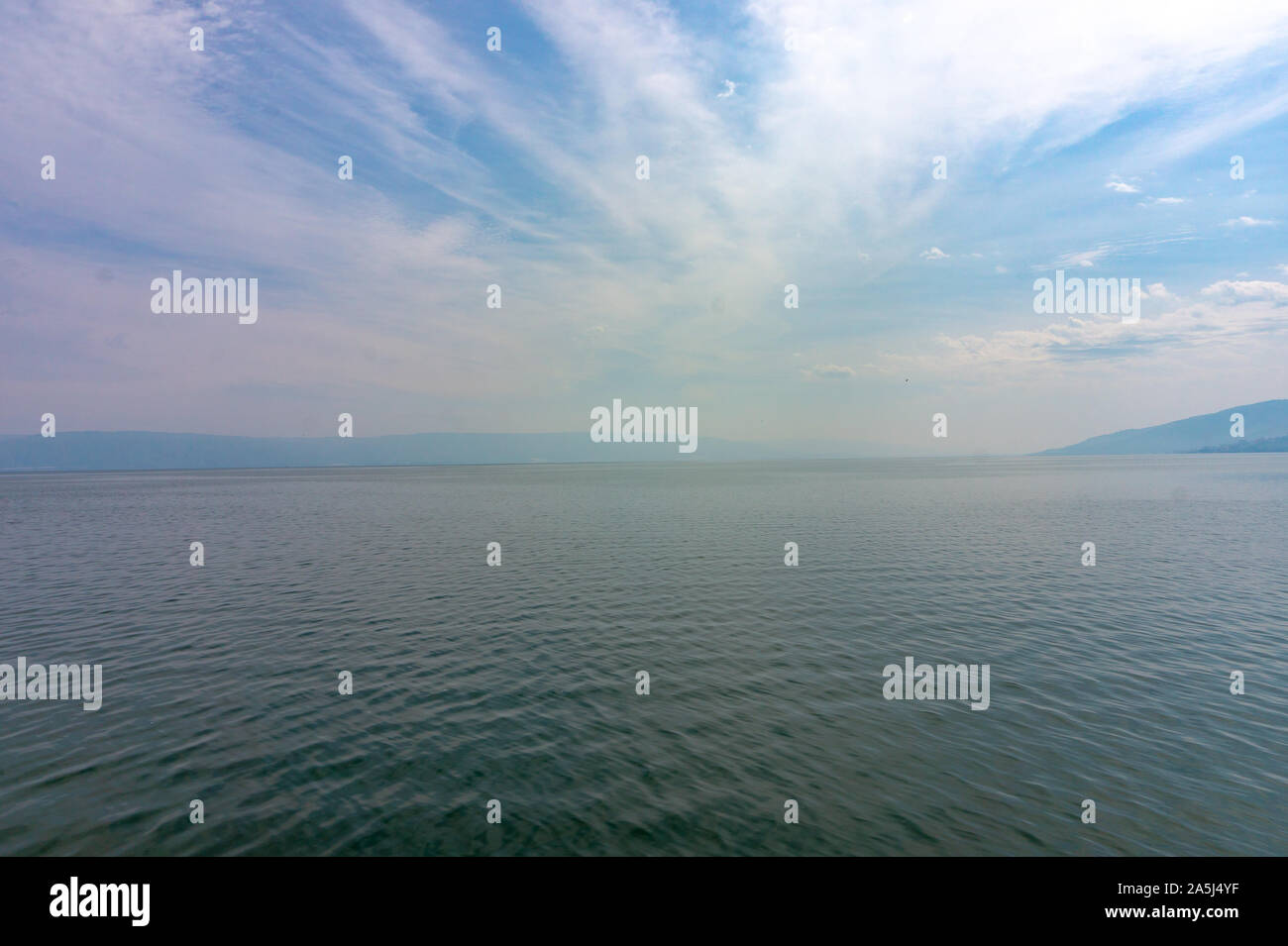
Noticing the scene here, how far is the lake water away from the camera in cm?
1625

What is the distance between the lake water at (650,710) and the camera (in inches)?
640

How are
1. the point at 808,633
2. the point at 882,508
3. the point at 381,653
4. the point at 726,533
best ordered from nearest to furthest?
1. the point at 381,653
2. the point at 808,633
3. the point at 726,533
4. the point at 882,508

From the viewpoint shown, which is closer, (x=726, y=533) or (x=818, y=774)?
(x=818, y=774)

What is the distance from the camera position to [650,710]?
24.0 m

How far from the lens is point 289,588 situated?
47031 millimetres

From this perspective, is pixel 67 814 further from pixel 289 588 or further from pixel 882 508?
pixel 882 508

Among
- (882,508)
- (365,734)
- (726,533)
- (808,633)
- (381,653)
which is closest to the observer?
Result: (365,734)

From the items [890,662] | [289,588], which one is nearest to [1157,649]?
[890,662]

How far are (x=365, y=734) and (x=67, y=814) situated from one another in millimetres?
7992

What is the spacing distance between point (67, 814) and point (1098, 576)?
63257mm

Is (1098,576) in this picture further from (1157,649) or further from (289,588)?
(289,588)
